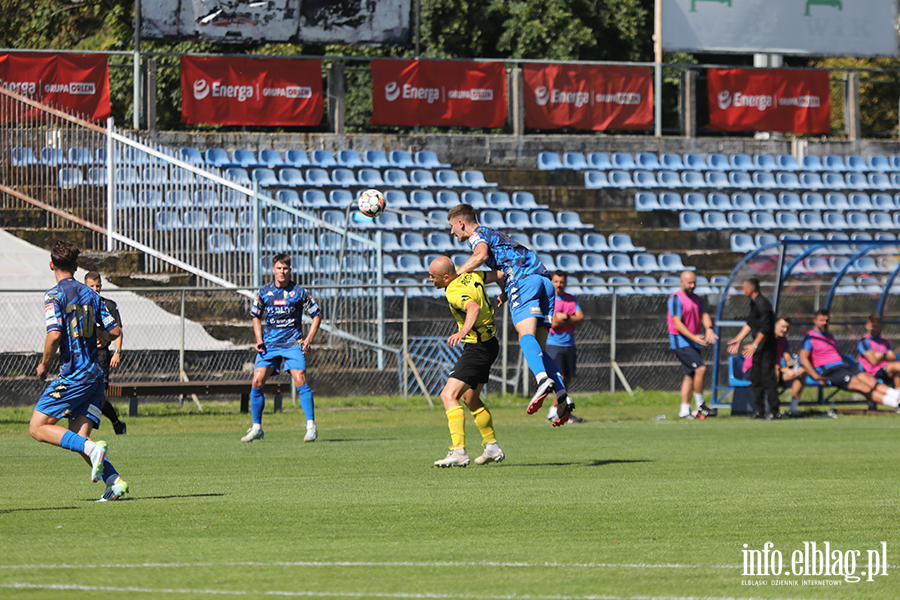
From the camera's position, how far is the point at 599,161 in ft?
88.0

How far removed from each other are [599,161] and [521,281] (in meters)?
16.8

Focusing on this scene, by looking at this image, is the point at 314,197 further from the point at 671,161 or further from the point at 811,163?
the point at 811,163

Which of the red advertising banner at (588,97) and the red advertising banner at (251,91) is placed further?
the red advertising banner at (588,97)

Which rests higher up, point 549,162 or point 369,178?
point 549,162

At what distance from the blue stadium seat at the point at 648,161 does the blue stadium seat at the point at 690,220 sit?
158 centimetres

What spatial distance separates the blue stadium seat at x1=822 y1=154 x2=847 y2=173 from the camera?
28328 mm

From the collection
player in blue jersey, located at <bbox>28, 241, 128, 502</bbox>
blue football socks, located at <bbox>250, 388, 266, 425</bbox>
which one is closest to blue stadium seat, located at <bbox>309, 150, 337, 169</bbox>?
blue football socks, located at <bbox>250, 388, 266, 425</bbox>

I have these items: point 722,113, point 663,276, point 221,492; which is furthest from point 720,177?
point 221,492

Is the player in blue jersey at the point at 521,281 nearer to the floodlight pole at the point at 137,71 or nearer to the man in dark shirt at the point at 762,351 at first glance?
the man in dark shirt at the point at 762,351

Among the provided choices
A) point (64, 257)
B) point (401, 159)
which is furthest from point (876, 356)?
point (64, 257)

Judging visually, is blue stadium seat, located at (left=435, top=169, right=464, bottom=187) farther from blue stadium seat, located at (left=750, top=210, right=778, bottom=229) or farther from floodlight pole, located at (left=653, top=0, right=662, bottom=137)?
blue stadium seat, located at (left=750, top=210, right=778, bottom=229)

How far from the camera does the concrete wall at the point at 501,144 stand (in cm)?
2486

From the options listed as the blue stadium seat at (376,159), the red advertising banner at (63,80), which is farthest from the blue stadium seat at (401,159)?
the red advertising banner at (63,80)

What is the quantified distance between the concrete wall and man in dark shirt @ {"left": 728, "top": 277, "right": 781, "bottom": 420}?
10.6m
